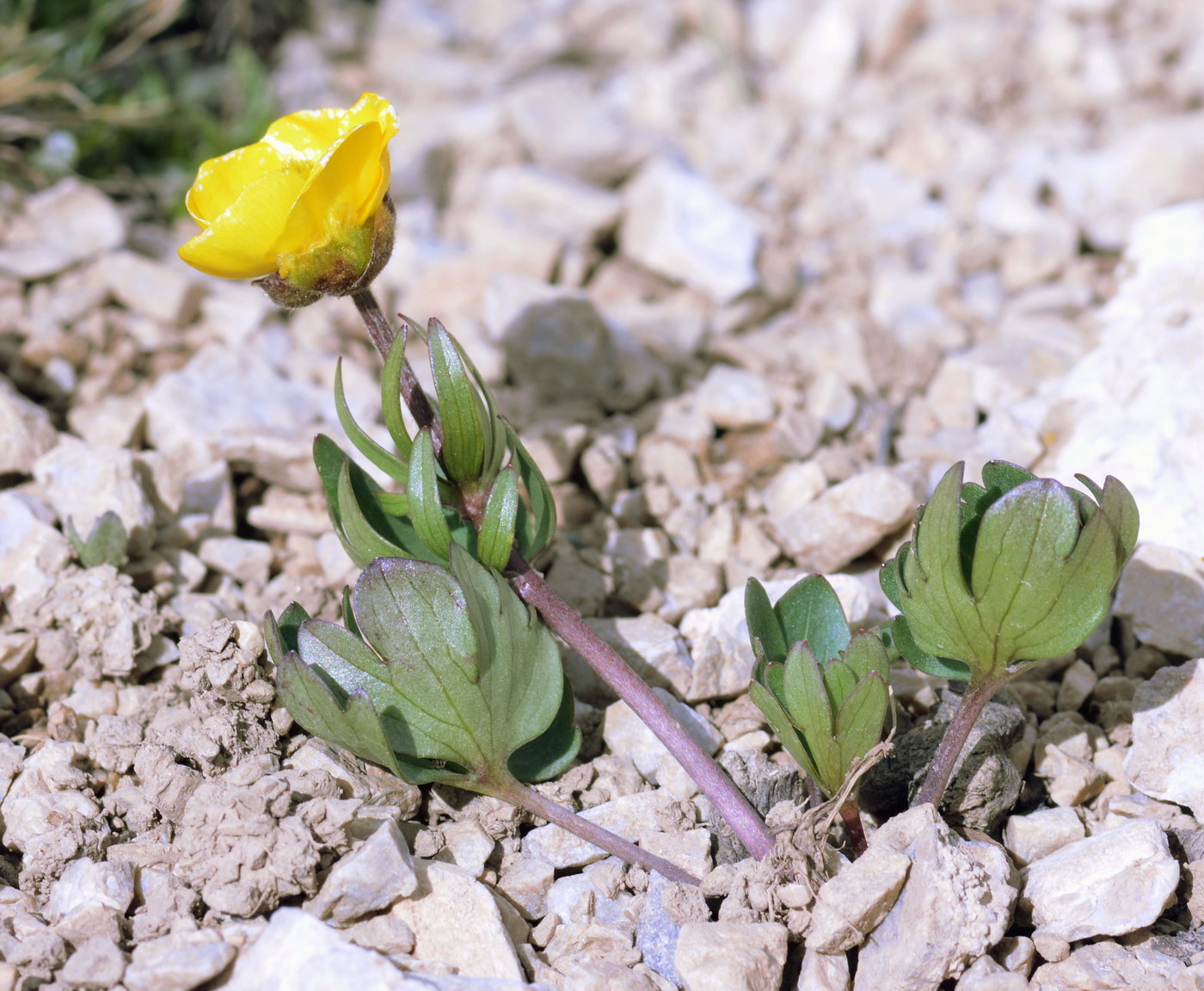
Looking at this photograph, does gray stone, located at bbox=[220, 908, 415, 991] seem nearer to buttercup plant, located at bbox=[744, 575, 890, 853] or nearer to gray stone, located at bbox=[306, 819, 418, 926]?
gray stone, located at bbox=[306, 819, 418, 926]

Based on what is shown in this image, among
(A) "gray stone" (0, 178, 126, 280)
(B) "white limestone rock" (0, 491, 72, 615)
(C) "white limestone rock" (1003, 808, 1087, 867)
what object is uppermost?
(A) "gray stone" (0, 178, 126, 280)

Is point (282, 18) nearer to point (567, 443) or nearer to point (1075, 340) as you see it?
point (567, 443)

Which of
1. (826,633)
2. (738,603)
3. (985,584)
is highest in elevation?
(985,584)

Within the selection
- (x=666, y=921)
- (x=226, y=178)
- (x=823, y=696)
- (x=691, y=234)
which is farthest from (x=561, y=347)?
(x=666, y=921)

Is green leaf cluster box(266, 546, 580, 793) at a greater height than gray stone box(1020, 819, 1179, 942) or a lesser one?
greater

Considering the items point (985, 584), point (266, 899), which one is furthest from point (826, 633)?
point (266, 899)

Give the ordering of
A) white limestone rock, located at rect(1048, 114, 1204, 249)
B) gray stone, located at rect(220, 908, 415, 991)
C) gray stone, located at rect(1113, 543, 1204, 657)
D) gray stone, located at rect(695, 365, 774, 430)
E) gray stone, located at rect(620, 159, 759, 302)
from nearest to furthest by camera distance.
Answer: gray stone, located at rect(220, 908, 415, 991)
gray stone, located at rect(1113, 543, 1204, 657)
gray stone, located at rect(695, 365, 774, 430)
gray stone, located at rect(620, 159, 759, 302)
white limestone rock, located at rect(1048, 114, 1204, 249)

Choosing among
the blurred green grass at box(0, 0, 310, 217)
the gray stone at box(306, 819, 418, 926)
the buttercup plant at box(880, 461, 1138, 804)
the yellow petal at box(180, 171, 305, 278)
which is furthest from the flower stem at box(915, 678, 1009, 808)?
the blurred green grass at box(0, 0, 310, 217)

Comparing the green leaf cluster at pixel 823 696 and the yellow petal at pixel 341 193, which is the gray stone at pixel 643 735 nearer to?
the green leaf cluster at pixel 823 696
